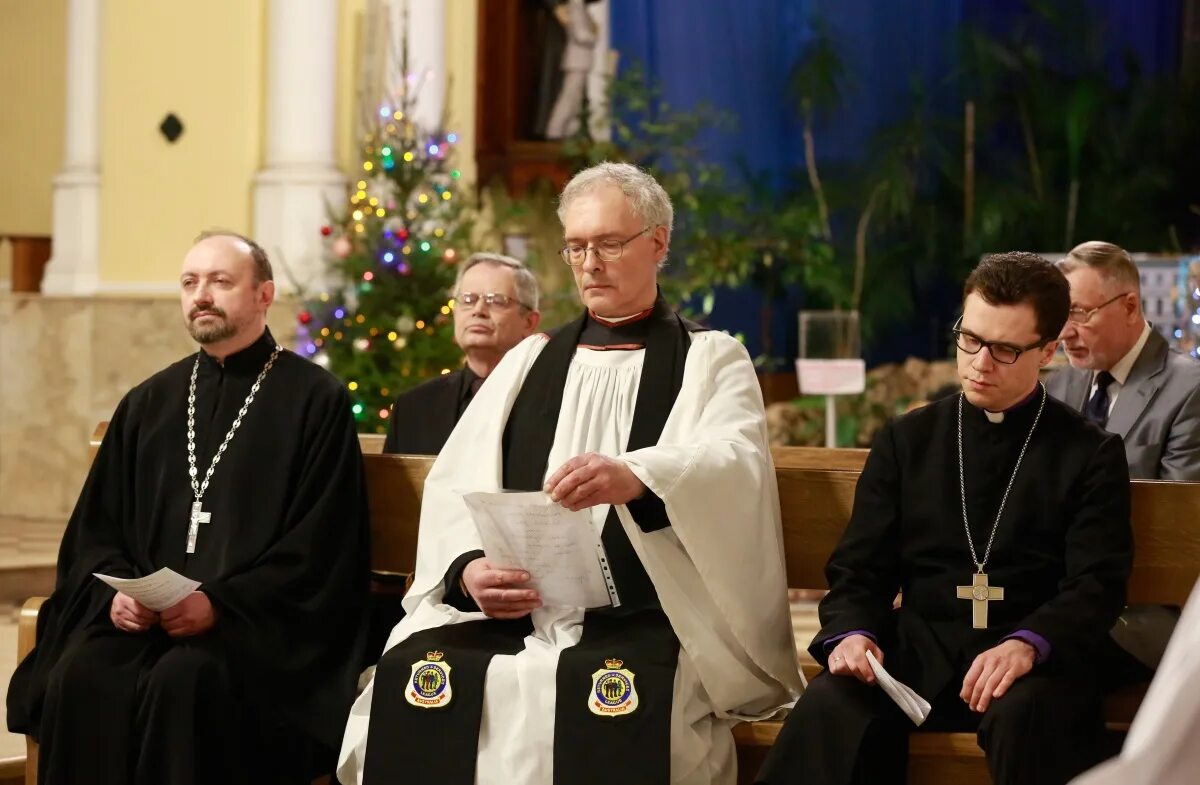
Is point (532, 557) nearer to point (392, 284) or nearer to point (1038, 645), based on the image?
point (1038, 645)

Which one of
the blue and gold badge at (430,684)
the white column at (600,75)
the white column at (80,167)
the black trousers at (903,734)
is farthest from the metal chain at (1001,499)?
the white column at (80,167)

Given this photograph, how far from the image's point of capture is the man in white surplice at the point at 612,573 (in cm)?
351

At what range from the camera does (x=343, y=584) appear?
4.09 metres

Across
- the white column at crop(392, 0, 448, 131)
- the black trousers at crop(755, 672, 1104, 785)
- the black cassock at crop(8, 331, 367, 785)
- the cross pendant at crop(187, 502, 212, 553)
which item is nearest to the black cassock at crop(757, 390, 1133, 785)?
the black trousers at crop(755, 672, 1104, 785)

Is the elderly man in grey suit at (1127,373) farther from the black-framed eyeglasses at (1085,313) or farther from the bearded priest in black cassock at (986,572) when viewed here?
the bearded priest in black cassock at (986,572)

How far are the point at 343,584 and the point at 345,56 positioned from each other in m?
7.34

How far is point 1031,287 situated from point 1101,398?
1.04m

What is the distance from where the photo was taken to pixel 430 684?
359cm

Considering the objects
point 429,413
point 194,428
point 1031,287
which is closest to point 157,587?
point 194,428

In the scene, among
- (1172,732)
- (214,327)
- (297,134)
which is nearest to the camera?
(1172,732)

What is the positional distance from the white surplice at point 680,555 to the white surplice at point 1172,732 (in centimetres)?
237

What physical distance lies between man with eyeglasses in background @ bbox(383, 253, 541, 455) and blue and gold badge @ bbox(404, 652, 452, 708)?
5.24 ft

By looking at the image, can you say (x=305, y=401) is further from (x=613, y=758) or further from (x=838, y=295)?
(x=838, y=295)

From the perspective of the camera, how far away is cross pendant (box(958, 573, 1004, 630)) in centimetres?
344
